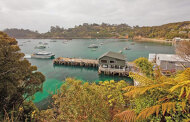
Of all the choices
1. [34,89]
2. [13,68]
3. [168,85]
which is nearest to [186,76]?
[168,85]

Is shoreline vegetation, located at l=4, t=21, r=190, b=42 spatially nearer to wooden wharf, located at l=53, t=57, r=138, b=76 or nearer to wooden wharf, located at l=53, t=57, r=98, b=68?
wooden wharf, located at l=53, t=57, r=138, b=76

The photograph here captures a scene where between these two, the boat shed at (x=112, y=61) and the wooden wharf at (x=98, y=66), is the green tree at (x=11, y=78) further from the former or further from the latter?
the wooden wharf at (x=98, y=66)

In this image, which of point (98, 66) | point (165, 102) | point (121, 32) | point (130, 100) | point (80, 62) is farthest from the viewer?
point (121, 32)

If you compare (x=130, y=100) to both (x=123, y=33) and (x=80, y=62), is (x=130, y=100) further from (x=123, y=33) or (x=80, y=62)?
(x=123, y=33)

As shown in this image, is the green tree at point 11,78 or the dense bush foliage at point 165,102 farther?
the green tree at point 11,78

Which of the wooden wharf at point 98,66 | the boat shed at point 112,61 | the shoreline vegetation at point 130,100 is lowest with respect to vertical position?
the wooden wharf at point 98,66

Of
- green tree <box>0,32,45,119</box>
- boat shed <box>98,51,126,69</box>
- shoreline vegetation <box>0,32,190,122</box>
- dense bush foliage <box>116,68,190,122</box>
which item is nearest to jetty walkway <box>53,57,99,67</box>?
boat shed <box>98,51,126,69</box>

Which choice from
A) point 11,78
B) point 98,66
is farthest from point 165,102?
point 98,66

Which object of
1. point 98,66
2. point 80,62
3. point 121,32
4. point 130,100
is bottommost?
point 98,66

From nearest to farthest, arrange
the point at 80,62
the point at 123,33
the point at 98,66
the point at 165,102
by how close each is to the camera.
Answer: the point at 165,102 < the point at 98,66 < the point at 80,62 < the point at 123,33

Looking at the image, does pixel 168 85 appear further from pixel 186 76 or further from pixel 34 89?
pixel 34 89

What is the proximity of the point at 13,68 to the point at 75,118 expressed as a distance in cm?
672

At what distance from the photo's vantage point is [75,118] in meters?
2.97

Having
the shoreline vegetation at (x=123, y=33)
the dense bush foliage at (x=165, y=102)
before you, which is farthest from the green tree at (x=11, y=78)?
the shoreline vegetation at (x=123, y=33)
